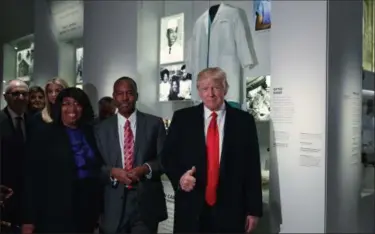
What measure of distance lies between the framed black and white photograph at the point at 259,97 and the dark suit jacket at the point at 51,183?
4.32 feet

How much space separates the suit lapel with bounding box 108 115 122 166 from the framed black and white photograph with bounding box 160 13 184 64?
1.29 metres

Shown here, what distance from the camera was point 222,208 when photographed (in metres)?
2.00

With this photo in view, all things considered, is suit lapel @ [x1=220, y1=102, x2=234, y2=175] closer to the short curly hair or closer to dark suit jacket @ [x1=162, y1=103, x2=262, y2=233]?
dark suit jacket @ [x1=162, y1=103, x2=262, y2=233]

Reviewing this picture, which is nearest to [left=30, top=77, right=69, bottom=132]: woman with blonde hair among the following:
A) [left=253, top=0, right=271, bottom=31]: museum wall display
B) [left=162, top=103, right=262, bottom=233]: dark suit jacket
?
[left=162, top=103, right=262, bottom=233]: dark suit jacket

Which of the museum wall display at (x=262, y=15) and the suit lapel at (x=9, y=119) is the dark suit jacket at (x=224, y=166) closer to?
the suit lapel at (x=9, y=119)

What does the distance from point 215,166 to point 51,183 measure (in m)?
0.76

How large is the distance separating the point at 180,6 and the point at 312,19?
4.16 ft

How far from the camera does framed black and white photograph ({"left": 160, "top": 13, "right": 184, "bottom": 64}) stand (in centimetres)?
319

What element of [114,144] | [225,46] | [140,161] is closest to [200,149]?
[140,161]

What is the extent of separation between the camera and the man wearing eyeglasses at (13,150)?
5.87 ft

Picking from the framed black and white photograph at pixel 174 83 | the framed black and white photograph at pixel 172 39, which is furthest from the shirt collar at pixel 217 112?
the framed black and white photograph at pixel 172 39

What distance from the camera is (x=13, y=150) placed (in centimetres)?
180

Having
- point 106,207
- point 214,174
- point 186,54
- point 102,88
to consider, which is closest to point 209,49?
point 186,54

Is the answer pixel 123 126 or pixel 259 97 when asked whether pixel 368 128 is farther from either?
pixel 123 126
